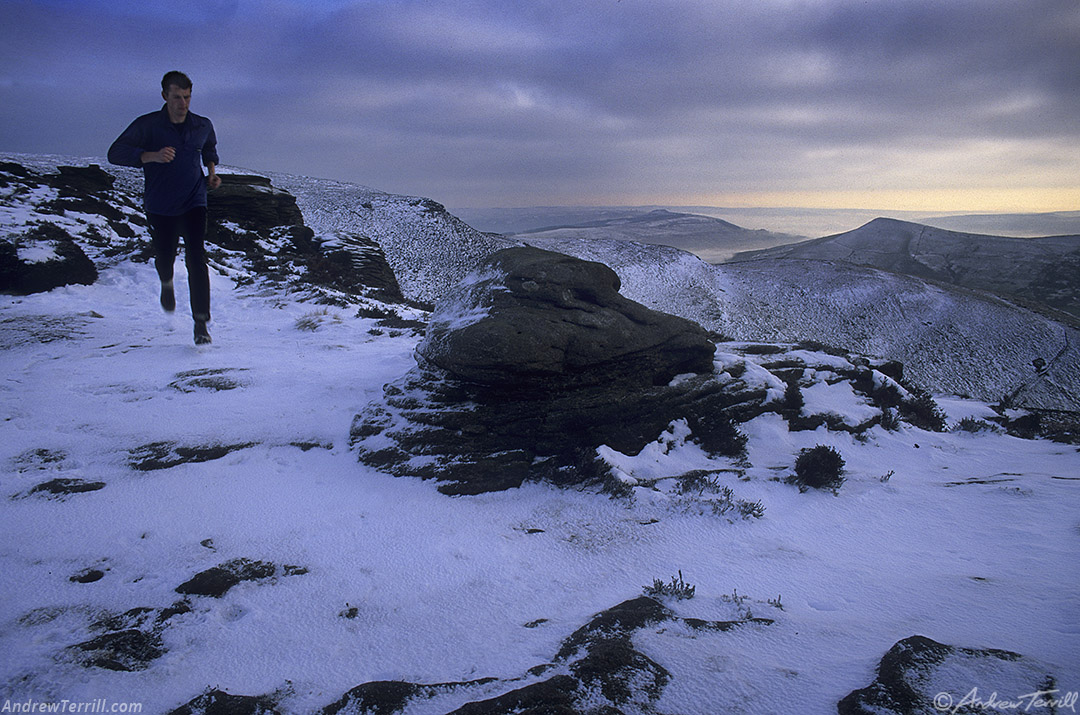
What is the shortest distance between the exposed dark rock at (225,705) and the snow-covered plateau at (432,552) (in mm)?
26

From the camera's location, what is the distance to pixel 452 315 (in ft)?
24.8

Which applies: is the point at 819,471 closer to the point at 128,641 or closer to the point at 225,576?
the point at 225,576

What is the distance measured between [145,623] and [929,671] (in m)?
4.96

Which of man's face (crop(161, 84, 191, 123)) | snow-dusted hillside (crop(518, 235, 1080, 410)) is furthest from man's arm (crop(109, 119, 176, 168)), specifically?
snow-dusted hillside (crop(518, 235, 1080, 410))

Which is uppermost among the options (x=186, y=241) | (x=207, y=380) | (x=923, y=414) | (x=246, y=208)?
(x=246, y=208)

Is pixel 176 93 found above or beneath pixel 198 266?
above

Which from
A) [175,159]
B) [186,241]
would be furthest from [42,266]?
[175,159]

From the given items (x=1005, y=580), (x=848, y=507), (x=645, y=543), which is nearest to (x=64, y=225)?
(x=645, y=543)

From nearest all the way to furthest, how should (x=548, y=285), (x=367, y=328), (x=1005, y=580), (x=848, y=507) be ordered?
(x=1005, y=580) → (x=848, y=507) → (x=548, y=285) → (x=367, y=328)

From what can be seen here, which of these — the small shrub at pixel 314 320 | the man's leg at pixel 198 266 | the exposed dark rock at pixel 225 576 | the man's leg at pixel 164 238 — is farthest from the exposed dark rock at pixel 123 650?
the small shrub at pixel 314 320

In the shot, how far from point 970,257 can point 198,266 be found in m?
79.7

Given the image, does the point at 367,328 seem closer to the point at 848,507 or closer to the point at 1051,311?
the point at 848,507

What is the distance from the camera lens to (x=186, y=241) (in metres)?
7.75

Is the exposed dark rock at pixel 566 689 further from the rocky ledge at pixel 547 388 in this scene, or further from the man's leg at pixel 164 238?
the man's leg at pixel 164 238
